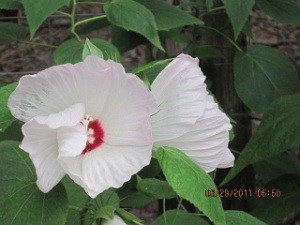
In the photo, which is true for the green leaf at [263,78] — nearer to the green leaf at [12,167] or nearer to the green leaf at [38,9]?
the green leaf at [38,9]

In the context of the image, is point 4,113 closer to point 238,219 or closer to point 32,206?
point 32,206

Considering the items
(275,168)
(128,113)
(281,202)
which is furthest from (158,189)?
(275,168)

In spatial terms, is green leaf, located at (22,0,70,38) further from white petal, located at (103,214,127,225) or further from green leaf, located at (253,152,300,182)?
green leaf, located at (253,152,300,182)

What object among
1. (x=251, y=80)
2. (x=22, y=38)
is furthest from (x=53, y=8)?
(x=251, y=80)

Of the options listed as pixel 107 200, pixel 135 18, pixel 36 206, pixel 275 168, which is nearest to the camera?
pixel 36 206

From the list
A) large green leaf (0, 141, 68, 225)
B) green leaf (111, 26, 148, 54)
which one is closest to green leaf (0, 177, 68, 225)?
large green leaf (0, 141, 68, 225)

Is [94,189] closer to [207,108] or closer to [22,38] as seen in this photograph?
[207,108]
